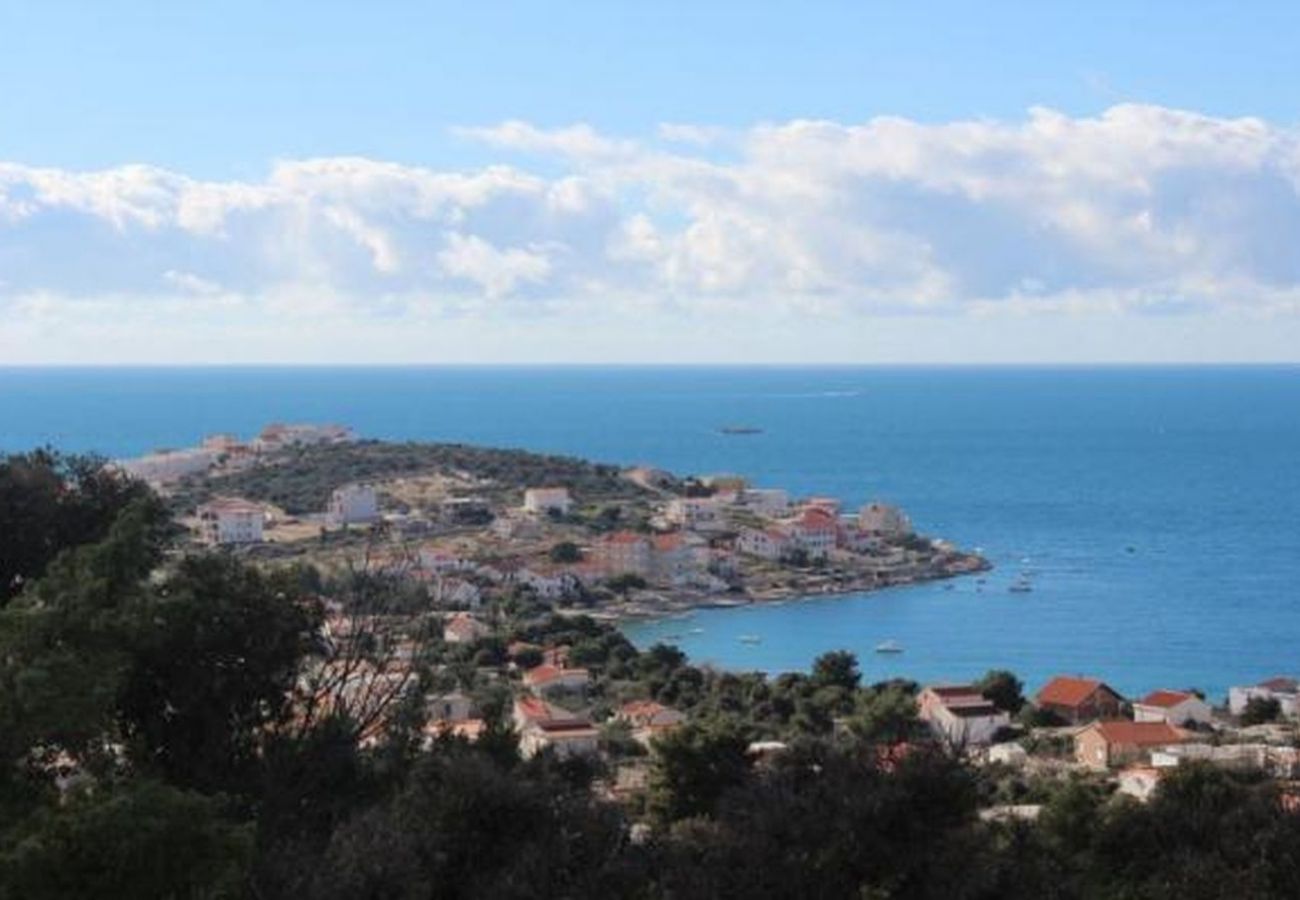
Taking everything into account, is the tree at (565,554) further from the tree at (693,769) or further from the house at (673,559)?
the tree at (693,769)

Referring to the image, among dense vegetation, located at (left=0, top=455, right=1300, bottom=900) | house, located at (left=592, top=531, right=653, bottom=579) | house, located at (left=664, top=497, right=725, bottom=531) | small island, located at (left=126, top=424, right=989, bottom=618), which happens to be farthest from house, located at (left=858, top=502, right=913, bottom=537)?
dense vegetation, located at (left=0, top=455, right=1300, bottom=900)

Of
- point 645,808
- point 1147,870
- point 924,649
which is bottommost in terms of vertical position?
point 924,649

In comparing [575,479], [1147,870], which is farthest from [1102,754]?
[575,479]

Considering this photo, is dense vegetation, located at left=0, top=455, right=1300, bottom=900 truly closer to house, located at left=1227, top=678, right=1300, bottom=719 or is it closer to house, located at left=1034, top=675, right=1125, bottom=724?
house, located at left=1034, top=675, right=1125, bottom=724

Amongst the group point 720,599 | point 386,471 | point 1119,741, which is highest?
point 386,471

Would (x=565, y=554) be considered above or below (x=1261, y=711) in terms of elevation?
below

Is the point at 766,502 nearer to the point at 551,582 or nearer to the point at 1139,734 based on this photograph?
the point at 551,582

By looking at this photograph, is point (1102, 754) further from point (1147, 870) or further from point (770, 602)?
point (770, 602)

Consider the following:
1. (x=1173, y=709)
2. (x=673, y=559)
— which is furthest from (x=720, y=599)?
(x=1173, y=709)
